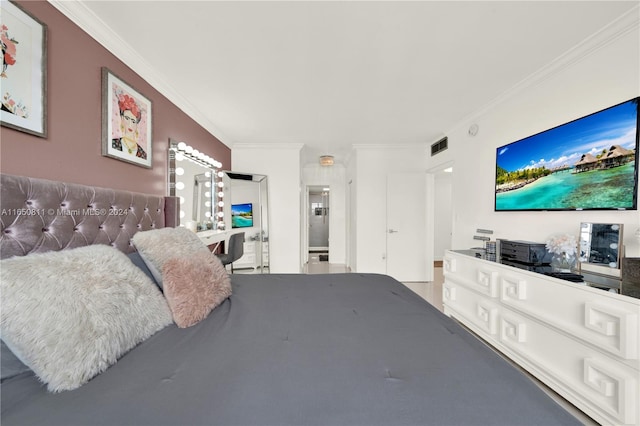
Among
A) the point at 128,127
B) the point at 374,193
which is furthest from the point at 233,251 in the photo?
the point at 374,193

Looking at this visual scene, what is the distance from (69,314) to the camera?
75 centimetres

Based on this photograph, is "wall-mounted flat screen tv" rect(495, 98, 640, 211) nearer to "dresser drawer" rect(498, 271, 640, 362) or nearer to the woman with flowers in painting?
"dresser drawer" rect(498, 271, 640, 362)

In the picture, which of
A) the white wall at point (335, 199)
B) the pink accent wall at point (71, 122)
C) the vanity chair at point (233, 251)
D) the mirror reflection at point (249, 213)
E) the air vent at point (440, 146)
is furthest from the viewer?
the white wall at point (335, 199)

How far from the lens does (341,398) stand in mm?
652

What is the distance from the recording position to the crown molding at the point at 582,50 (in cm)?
149

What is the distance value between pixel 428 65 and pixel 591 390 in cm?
243

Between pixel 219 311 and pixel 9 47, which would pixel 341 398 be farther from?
pixel 9 47

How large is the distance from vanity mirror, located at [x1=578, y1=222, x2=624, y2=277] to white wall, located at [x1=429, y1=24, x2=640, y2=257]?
0.10 meters

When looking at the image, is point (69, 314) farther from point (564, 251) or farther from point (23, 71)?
point (564, 251)

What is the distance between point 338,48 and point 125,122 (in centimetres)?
169

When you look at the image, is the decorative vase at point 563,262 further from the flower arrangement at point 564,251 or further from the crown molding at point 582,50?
the crown molding at point 582,50

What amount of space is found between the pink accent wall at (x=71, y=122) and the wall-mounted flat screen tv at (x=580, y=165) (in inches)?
133

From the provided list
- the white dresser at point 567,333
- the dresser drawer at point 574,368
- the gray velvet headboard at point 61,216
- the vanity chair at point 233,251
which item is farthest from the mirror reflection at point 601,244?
the vanity chair at point 233,251

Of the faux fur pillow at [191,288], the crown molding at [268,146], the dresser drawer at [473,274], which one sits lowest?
the dresser drawer at [473,274]
